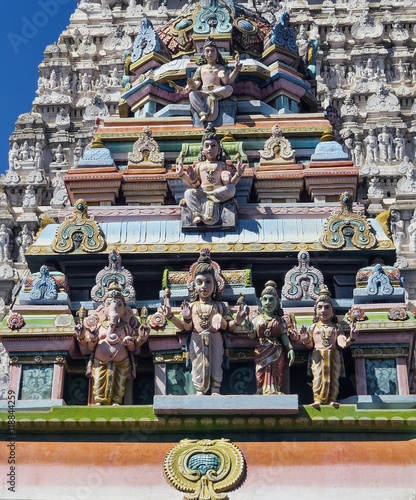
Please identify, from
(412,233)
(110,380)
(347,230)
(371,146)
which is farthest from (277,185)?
(371,146)

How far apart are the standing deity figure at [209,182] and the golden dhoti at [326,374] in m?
3.72

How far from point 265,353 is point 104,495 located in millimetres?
3318

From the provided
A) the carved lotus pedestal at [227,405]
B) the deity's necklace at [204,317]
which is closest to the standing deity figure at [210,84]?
the deity's necklace at [204,317]

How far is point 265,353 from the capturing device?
18.1 m

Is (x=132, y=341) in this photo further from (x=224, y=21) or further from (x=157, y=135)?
(x=224, y=21)

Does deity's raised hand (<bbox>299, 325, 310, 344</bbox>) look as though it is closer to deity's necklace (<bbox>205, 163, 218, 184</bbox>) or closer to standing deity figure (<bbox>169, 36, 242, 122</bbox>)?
deity's necklace (<bbox>205, 163, 218, 184</bbox>)

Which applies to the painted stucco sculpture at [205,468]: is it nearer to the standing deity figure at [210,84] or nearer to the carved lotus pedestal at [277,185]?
the carved lotus pedestal at [277,185]

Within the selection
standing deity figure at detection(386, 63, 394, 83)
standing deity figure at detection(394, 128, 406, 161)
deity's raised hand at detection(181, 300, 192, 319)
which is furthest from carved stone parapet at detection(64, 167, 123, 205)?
standing deity figure at detection(386, 63, 394, 83)

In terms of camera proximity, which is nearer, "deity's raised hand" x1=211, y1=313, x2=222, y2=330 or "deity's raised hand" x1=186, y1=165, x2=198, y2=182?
"deity's raised hand" x1=211, y1=313, x2=222, y2=330

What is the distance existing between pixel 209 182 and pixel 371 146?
2521 centimetres

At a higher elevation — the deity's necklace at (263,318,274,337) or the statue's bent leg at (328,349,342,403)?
the deity's necklace at (263,318,274,337)

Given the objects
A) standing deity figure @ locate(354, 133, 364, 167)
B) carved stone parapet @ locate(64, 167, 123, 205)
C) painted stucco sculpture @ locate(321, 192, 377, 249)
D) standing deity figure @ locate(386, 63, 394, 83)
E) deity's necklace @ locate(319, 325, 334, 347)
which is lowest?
deity's necklace @ locate(319, 325, 334, 347)

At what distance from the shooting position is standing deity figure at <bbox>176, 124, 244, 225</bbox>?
68.0 ft

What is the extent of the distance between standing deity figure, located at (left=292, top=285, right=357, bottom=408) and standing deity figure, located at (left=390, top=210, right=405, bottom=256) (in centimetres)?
2248
